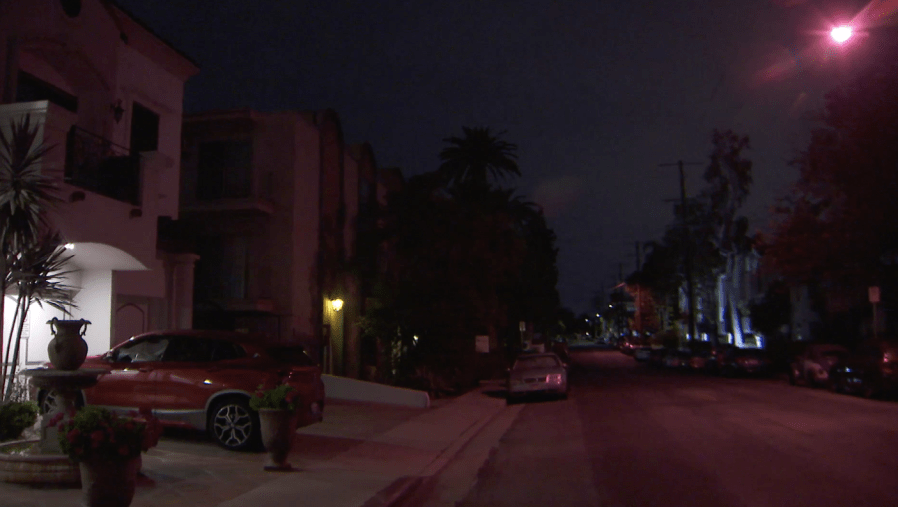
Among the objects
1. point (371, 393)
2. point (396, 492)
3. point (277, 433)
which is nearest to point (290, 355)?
point (277, 433)

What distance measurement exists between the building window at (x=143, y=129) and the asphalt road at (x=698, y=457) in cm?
996

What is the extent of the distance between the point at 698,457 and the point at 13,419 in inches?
364

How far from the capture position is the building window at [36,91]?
43.2 ft

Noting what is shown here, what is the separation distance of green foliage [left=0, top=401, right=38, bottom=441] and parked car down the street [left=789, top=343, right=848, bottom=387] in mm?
24090

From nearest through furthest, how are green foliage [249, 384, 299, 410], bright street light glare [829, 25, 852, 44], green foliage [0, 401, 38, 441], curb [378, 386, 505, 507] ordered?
curb [378, 386, 505, 507] → green foliage [0, 401, 38, 441] → green foliage [249, 384, 299, 410] → bright street light glare [829, 25, 852, 44]

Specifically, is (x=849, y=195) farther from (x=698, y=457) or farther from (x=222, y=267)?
(x=222, y=267)

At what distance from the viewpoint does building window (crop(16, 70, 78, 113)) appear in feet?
43.2

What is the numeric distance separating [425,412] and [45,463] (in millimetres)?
11706

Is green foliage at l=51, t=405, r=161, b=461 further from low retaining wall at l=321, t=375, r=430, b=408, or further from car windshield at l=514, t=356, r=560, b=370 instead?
car windshield at l=514, t=356, r=560, b=370

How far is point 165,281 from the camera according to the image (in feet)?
57.3

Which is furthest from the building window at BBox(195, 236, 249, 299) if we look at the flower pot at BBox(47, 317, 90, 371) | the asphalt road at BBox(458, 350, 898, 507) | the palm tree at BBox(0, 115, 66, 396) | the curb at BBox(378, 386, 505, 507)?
the flower pot at BBox(47, 317, 90, 371)

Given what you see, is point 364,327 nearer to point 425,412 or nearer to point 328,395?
point 328,395

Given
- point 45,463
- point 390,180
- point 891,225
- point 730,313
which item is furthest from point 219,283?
point 730,313

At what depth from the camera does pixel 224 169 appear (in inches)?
971
